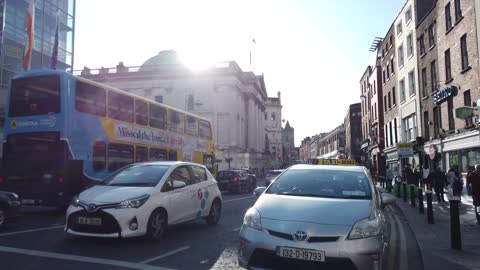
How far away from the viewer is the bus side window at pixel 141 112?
611 inches

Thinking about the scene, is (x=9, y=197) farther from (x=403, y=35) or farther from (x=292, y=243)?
(x=403, y=35)

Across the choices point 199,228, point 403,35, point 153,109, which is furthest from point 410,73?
point 199,228

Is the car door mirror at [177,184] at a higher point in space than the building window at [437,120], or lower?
lower

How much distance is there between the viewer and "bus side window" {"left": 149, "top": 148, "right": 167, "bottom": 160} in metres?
16.2

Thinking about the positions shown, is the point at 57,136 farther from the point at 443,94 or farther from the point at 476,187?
the point at 443,94

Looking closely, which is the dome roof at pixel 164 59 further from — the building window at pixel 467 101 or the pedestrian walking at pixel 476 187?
the pedestrian walking at pixel 476 187

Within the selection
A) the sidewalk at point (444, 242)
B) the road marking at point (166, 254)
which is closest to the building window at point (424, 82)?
the sidewalk at point (444, 242)

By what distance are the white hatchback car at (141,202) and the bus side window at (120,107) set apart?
5.78 m

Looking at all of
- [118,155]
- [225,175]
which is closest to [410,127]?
[225,175]

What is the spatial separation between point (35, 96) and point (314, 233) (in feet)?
37.1

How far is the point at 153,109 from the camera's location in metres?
16.7

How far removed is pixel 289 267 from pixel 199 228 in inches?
206

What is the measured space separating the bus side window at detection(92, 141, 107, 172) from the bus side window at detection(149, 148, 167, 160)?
264 centimetres

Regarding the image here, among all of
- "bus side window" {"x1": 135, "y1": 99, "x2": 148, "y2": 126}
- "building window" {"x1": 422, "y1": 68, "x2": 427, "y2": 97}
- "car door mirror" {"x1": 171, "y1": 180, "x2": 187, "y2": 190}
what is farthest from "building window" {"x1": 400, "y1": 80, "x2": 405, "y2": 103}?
"car door mirror" {"x1": 171, "y1": 180, "x2": 187, "y2": 190}
